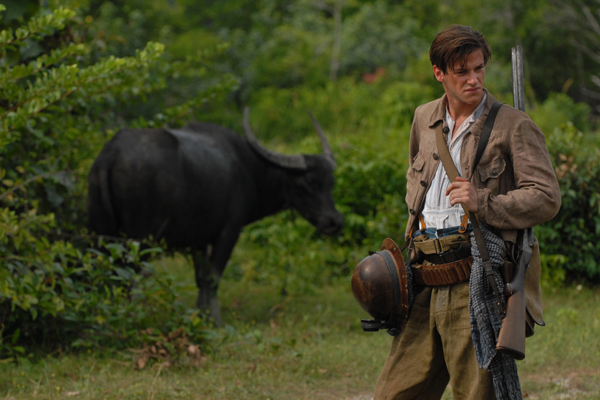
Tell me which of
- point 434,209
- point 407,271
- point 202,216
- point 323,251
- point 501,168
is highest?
point 501,168

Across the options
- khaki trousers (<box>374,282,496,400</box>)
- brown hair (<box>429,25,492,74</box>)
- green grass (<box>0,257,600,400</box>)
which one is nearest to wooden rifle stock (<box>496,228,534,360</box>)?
khaki trousers (<box>374,282,496,400</box>)

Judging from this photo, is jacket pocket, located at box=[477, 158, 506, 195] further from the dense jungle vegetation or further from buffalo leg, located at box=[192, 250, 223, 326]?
buffalo leg, located at box=[192, 250, 223, 326]

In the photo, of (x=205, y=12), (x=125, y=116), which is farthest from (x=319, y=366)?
(x=205, y=12)

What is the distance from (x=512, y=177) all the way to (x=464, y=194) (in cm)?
29

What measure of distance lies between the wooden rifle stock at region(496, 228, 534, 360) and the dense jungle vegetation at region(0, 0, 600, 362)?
266 centimetres

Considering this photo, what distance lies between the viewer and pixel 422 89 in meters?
15.2

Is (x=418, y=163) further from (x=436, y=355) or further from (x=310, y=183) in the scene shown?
(x=310, y=183)

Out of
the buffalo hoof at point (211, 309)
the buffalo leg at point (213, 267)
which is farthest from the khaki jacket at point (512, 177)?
the buffalo leg at point (213, 267)

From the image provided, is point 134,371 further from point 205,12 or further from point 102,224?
point 205,12

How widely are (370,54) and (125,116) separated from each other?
8.61 m

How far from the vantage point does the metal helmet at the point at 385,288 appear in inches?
103

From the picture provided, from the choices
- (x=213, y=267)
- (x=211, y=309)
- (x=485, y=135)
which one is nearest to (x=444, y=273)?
(x=485, y=135)

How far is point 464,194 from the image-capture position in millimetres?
2326

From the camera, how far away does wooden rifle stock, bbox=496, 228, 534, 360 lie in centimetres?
224
